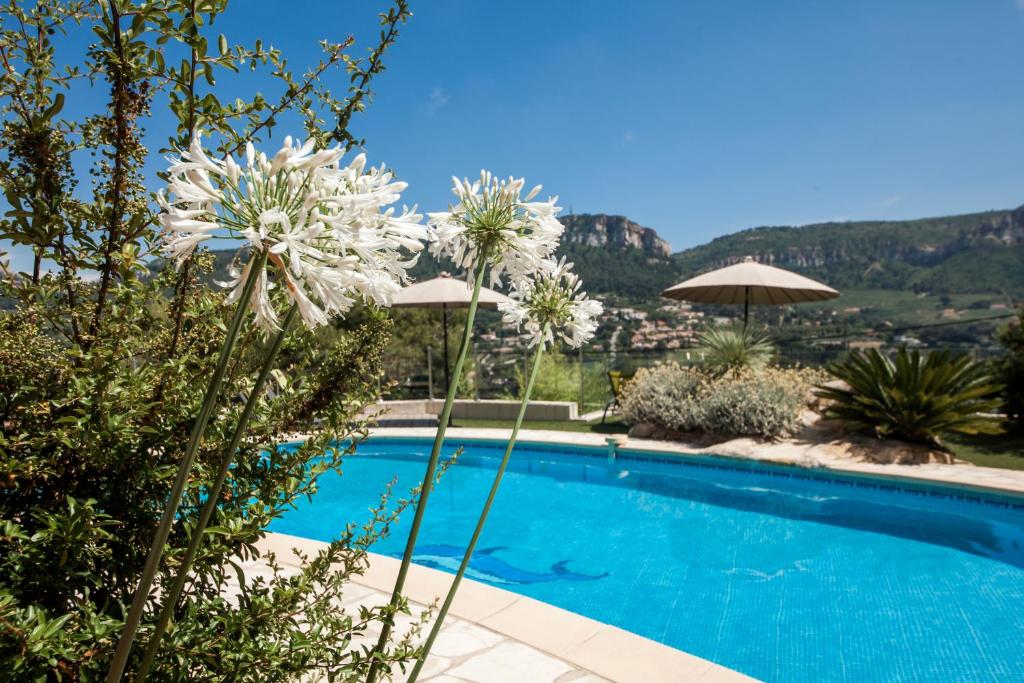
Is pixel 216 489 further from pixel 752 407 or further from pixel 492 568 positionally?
pixel 752 407

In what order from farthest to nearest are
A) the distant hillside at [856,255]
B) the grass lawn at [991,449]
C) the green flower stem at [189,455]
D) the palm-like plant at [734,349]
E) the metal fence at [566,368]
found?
1. the distant hillside at [856,255]
2. the metal fence at [566,368]
3. the palm-like plant at [734,349]
4. the grass lawn at [991,449]
5. the green flower stem at [189,455]

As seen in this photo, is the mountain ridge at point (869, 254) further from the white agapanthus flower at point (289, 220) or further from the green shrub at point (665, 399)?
the white agapanthus flower at point (289, 220)

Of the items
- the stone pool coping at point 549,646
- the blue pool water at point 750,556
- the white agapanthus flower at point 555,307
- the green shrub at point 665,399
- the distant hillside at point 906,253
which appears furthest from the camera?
the distant hillside at point 906,253

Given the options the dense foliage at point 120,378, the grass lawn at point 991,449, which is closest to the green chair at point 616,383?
the grass lawn at point 991,449

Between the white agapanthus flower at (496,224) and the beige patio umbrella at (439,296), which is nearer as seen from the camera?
the white agapanthus flower at (496,224)

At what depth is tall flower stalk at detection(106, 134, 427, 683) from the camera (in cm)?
77

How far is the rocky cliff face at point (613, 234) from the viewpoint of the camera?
180 ft

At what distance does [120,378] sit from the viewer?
152cm

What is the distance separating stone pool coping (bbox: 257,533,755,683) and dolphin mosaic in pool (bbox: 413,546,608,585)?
1.75m

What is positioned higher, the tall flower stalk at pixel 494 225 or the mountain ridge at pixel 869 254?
the mountain ridge at pixel 869 254

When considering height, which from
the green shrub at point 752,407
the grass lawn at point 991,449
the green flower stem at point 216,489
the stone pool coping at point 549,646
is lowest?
the stone pool coping at point 549,646

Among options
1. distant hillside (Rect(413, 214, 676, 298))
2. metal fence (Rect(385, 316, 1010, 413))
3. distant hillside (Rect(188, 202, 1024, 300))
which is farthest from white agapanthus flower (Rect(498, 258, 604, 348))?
distant hillside (Rect(188, 202, 1024, 300))

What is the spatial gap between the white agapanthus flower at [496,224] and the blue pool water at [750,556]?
360 cm

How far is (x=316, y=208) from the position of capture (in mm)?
843
